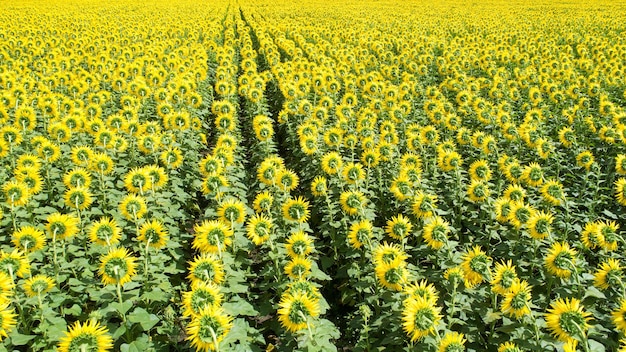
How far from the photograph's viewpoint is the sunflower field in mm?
3018

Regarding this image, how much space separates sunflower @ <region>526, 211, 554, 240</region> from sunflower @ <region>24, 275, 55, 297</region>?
370cm

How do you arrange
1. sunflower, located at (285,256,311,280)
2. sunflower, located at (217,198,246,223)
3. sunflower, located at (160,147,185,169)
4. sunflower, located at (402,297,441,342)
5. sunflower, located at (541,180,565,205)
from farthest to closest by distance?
1. sunflower, located at (160,147,185,169)
2. sunflower, located at (541,180,565,205)
3. sunflower, located at (217,198,246,223)
4. sunflower, located at (285,256,311,280)
5. sunflower, located at (402,297,441,342)

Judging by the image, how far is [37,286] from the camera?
10.1 ft

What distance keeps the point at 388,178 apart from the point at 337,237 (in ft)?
4.58

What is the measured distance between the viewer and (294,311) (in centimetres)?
267

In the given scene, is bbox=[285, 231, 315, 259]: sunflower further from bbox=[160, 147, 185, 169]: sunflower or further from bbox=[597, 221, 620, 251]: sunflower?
bbox=[160, 147, 185, 169]: sunflower

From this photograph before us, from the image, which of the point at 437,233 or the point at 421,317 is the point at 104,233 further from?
the point at 437,233

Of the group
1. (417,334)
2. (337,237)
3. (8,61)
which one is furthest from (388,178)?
(8,61)

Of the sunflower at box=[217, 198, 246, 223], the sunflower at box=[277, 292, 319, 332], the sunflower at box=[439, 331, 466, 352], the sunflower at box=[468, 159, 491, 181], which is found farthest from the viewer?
the sunflower at box=[468, 159, 491, 181]

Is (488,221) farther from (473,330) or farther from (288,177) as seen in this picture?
(288,177)

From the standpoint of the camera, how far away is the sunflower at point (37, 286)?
3.10 metres

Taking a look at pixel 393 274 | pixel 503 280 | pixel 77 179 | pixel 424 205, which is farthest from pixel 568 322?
pixel 77 179

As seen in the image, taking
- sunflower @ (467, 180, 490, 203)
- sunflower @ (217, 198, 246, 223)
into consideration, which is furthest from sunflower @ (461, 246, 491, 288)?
sunflower @ (217, 198, 246, 223)

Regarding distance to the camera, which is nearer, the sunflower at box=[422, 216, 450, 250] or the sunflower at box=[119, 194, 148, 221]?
the sunflower at box=[422, 216, 450, 250]
